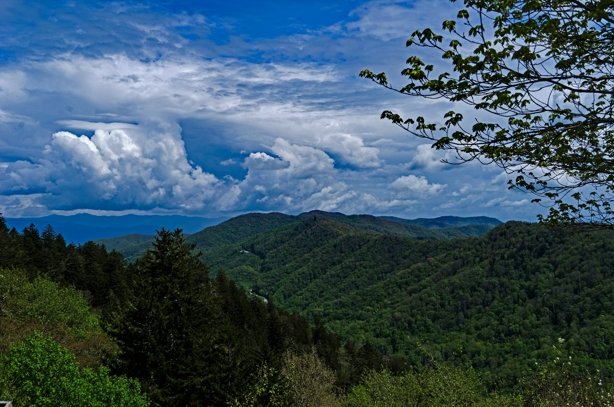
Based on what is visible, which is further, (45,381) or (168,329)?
(168,329)

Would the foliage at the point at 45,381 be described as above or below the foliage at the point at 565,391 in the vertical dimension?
above

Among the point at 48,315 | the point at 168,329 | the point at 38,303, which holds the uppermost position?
the point at 168,329

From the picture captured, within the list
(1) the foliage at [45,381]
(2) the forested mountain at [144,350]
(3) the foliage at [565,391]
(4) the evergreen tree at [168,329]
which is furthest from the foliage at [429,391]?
(1) the foliage at [45,381]

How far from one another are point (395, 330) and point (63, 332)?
171248 millimetres

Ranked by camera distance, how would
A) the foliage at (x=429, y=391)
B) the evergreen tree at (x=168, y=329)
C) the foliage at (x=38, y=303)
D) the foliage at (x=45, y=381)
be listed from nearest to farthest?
the foliage at (x=45, y=381), the foliage at (x=429, y=391), the evergreen tree at (x=168, y=329), the foliage at (x=38, y=303)

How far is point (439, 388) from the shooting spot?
20359 millimetres

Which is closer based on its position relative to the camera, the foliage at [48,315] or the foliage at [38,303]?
the foliage at [48,315]

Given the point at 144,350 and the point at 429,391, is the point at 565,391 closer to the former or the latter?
the point at 429,391

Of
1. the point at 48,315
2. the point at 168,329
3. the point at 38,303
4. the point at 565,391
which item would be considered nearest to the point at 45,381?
the point at 168,329

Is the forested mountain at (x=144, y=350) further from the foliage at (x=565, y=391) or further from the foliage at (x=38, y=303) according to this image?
the foliage at (x=565, y=391)

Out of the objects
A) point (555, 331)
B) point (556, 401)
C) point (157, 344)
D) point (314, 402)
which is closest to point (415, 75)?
point (556, 401)

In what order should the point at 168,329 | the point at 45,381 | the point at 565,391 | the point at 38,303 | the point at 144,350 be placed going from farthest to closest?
the point at 38,303 < the point at 168,329 < the point at 144,350 < the point at 565,391 < the point at 45,381

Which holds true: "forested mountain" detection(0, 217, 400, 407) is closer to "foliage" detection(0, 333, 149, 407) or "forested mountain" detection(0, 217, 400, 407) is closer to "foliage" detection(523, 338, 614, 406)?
"foliage" detection(0, 333, 149, 407)

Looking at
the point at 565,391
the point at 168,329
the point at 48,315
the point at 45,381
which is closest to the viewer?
the point at 45,381
